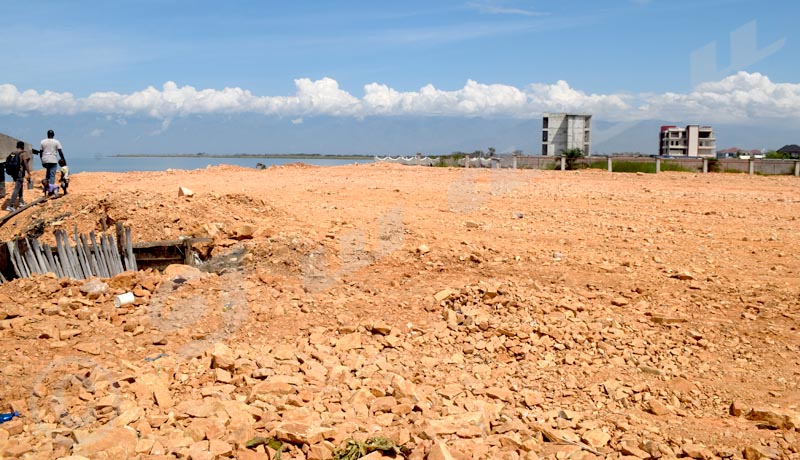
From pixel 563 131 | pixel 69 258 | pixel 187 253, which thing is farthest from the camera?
pixel 563 131

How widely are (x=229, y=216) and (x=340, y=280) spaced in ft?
10.1

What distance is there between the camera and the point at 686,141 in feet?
190

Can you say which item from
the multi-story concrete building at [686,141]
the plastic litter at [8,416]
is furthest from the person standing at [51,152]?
the multi-story concrete building at [686,141]

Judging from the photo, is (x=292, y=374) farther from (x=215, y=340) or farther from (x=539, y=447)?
(x=539, y=447)

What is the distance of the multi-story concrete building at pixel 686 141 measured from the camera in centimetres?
5475

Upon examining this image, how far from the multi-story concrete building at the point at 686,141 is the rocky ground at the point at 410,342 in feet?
158

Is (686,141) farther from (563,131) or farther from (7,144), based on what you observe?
(7,144)

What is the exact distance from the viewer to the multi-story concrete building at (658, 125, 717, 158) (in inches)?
2156

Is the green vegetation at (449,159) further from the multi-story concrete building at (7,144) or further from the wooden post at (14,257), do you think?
the wooden post at (14,257)

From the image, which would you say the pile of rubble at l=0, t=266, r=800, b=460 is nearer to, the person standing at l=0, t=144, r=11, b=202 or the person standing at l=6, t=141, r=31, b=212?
the person standing at l=6, t=141, r=31, b=212

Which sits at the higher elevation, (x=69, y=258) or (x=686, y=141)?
(x=686, y=141)

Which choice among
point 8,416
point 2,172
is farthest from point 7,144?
point 8,416

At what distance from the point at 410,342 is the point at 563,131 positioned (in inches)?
1608

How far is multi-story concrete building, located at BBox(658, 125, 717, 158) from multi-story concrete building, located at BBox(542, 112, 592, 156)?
43.5 ft
